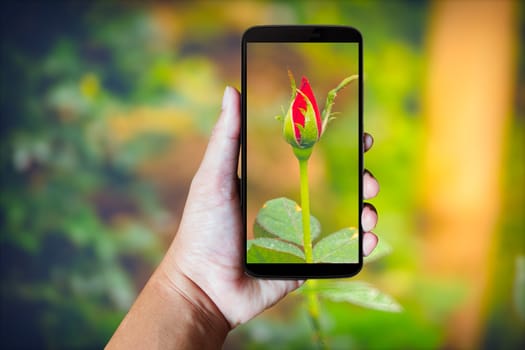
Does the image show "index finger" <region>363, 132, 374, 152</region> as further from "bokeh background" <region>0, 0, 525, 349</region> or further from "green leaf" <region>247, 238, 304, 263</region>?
"bokeh background" <region>0, 0, 525, 349</region>

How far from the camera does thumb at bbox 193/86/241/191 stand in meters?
0.54

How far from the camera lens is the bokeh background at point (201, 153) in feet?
4.23

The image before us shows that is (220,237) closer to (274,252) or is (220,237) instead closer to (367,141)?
(274,252)

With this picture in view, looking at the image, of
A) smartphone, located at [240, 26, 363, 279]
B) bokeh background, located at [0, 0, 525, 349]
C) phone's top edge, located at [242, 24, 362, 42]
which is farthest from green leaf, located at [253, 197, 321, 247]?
bokeh background, located at [0, 0, 525, 349]

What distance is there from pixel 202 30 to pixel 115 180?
43 centimetres

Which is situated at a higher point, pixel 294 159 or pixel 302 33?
pixel 302 33

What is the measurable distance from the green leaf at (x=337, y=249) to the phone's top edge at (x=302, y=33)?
21cm

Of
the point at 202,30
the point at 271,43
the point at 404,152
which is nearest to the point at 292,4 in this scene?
the point at 202,30

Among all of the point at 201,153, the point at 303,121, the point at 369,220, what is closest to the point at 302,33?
the point at 303,121

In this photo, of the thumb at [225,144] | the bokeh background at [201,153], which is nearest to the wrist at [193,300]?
the thumb at [225,144]

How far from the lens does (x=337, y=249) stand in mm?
556

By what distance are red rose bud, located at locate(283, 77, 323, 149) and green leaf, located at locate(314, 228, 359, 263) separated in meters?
0.10

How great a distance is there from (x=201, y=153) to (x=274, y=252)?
2.67 ft

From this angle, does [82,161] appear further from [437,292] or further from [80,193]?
[437,292]
